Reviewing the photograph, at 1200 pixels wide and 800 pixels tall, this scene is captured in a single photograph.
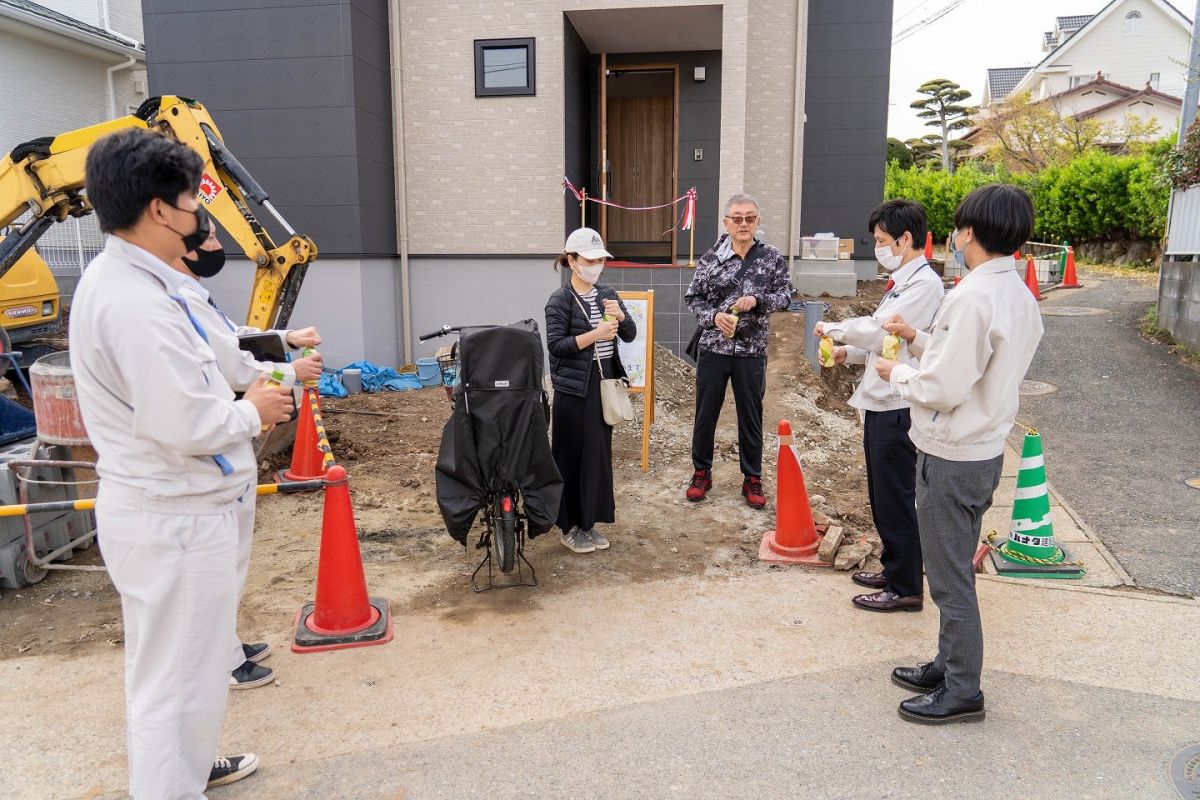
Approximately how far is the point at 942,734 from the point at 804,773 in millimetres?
619

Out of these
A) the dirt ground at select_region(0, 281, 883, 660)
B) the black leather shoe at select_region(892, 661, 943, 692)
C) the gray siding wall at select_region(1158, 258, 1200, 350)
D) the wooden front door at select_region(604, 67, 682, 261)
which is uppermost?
the wooden front door at select_region(604, 67, 682, 261)

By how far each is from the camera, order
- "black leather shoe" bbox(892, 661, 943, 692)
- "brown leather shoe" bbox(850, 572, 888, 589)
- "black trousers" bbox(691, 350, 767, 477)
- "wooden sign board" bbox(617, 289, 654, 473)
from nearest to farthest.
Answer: "black leather shoe" bbox(892, 661, 943, 692) → "brown leather shoe" bbox(850, 572, 888, 589) → "black trousers" bbox(691, 350, 767, 477) → "wooden sign board" bbox(617, 289, 654, 473)

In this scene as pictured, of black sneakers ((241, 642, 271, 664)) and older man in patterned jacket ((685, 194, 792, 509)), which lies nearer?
black sneakers ((241, 642, 271, 664))

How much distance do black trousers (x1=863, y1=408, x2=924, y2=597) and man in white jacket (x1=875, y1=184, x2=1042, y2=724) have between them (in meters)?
0.73

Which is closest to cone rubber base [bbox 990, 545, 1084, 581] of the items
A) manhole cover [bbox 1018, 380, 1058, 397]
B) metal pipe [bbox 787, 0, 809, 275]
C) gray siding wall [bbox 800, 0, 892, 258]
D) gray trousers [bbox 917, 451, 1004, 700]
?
gray trousers [bbox 917, 451, 1004, 700]

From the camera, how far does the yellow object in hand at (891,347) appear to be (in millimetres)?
3468

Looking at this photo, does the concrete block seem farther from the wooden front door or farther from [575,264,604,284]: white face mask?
the wooden front door

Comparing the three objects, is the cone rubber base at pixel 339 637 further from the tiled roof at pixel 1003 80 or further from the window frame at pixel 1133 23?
the tiled roof at pixel 1003 80

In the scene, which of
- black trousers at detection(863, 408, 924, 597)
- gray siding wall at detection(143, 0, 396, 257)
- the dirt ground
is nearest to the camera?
black trousers at detection(863, 408, 924, 597)

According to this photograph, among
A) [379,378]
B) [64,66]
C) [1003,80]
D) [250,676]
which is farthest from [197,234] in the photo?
[1003,80]

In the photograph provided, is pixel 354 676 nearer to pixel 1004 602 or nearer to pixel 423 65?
pixel 1004 602

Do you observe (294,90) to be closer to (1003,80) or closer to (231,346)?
(231,346)

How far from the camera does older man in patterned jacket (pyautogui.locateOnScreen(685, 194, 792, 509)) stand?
5.66 metres

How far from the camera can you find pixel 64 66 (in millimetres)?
14617
